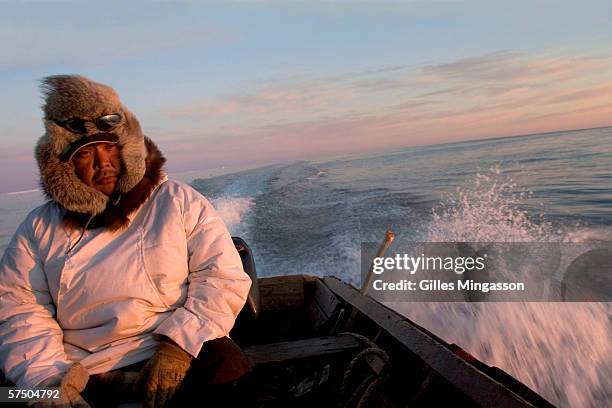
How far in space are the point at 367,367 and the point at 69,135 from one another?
1.65 m

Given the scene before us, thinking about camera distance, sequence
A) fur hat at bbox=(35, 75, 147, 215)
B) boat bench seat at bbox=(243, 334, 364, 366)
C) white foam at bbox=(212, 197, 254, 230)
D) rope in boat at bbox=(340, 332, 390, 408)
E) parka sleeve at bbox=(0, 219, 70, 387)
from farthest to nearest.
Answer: white foam at bbox=(212, 197, 254, 230)
boat bench seat at bbox=(243, 334, 364, 366)
rope in boat at bbox=(340, 332, 390, 408)
fur hat at bbox=(35, 75, 147, 215)
parka sleeve at bbox=(0, 219, 70, 387)

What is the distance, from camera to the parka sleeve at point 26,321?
1743 mm

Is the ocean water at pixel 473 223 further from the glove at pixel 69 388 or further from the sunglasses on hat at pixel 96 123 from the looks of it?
the sunglasses on hat at pixel 96 123

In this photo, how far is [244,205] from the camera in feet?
43.1

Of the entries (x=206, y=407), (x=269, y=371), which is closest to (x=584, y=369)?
(x=269, y=371)

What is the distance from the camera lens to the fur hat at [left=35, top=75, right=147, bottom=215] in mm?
1863

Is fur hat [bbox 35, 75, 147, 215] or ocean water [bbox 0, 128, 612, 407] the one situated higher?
fur hat [bbox 35, 75, 147, 215]

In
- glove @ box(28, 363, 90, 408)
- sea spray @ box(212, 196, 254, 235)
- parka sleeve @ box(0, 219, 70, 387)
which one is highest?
parka sleeve @ box(0, 219, 70, 387)

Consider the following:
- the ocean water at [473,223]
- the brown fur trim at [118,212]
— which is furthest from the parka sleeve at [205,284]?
the ocean water at [473,223]

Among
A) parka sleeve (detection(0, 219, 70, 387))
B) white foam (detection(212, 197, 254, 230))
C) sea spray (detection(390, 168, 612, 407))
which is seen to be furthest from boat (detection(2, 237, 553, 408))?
white foam (detection(212, 197, 254, 230))

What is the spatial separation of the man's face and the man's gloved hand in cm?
72

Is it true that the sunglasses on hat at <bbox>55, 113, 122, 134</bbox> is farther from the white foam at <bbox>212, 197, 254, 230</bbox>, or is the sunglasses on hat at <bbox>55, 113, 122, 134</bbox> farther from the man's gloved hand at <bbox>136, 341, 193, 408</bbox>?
the white foam at <bbox>212, 197, 254, 230</bbox>

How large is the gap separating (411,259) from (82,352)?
26.2 ft

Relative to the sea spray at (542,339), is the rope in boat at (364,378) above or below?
above
